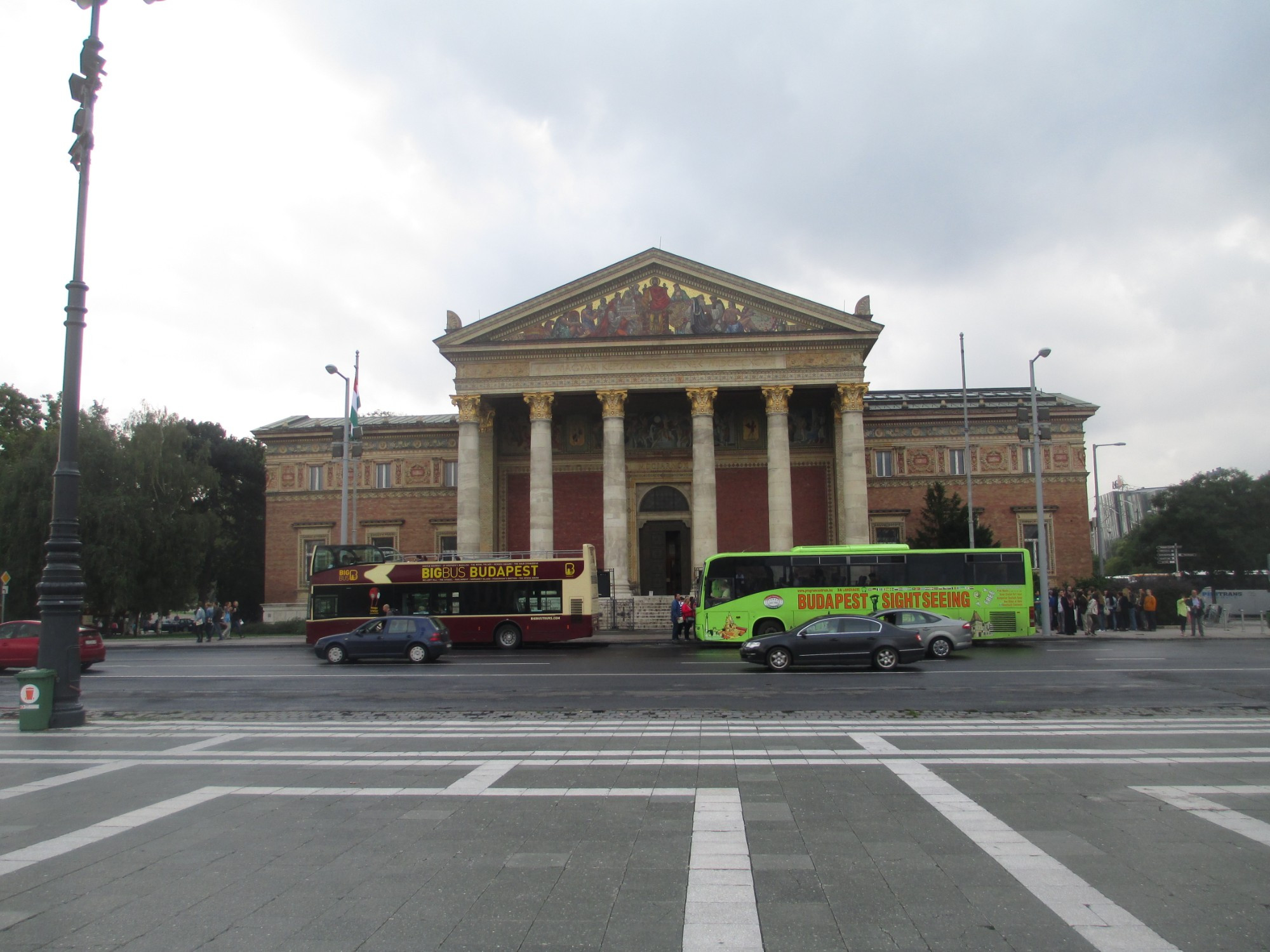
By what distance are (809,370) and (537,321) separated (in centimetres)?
1321

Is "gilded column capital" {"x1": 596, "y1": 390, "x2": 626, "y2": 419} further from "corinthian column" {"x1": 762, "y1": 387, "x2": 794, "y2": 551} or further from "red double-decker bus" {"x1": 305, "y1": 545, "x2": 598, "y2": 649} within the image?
"red double-decker bus" {"x1": 305, "y1": 545, "x2": 598, "y2": 649}

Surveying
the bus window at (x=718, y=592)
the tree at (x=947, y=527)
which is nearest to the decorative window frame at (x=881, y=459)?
the tree at (x=947, y=527)

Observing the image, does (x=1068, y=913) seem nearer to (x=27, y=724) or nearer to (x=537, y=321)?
(x=27, y=724)

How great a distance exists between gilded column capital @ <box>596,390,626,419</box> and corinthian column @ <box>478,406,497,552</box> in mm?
6257

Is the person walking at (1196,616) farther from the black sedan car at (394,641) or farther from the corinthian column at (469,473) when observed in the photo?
the corinthian column at (469,473)

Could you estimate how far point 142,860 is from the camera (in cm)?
666

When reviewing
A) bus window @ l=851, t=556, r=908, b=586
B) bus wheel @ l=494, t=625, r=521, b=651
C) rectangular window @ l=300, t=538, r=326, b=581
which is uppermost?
rectangular window @ l=300, t=538, r=326, b=581

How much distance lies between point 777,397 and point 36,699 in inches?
1351

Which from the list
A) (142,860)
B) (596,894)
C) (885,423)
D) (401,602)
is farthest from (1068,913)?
(885,423)

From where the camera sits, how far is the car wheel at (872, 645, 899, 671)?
70.9 ft

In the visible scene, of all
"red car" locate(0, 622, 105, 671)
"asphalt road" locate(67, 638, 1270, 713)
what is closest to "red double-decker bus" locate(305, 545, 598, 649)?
"asphalt road" locate(67, 638, 1270, 713)

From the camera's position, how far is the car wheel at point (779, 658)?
21953 mm

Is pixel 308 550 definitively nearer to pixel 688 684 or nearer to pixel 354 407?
pixel 354 407

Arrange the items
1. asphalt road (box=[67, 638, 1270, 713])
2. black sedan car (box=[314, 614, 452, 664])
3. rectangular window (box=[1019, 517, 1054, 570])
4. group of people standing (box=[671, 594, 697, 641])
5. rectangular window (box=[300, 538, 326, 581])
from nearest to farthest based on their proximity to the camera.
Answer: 1. asphalt road (box=[67, 638, 1270, 713])
2. black sedan car (box=[314, 614, 452, 664])
3. group of people standing (box=[671, 594, 697, 641])
4. rectangular window (box=[1019, 517, 1054, 570])
5. rectangular window (box=[300, 538, 326, 581])
